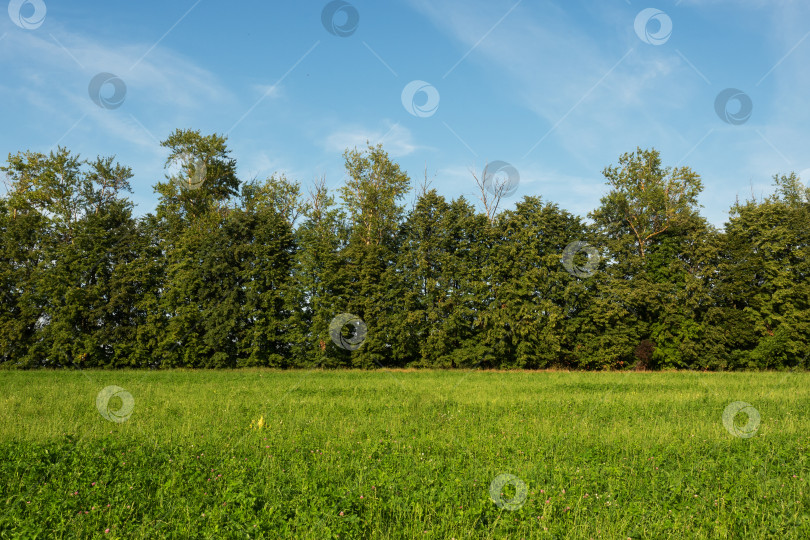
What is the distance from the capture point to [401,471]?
7.40m

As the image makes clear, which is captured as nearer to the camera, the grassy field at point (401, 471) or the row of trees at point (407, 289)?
the grassy field at point (401, 471)

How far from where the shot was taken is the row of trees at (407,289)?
113 feet

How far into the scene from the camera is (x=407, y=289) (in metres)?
36.2

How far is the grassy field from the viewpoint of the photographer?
557 cm

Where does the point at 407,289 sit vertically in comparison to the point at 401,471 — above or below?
above

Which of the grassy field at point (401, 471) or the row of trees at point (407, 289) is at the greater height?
the row of trees at point (407, 289)

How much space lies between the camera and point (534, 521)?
5.64 metres

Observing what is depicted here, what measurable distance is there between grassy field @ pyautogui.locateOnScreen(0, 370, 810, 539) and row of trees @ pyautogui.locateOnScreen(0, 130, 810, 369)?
19982 mm

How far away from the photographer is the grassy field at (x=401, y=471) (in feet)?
18.3

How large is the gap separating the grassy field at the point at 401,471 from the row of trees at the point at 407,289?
20.0 m

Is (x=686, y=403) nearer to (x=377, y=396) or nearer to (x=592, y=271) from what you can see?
(x=377, y=396)

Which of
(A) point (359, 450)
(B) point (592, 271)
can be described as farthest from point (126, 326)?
(B) point (592, 271)

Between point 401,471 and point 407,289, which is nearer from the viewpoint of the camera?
Answer: point 401,471

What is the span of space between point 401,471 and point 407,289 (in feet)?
94.8
